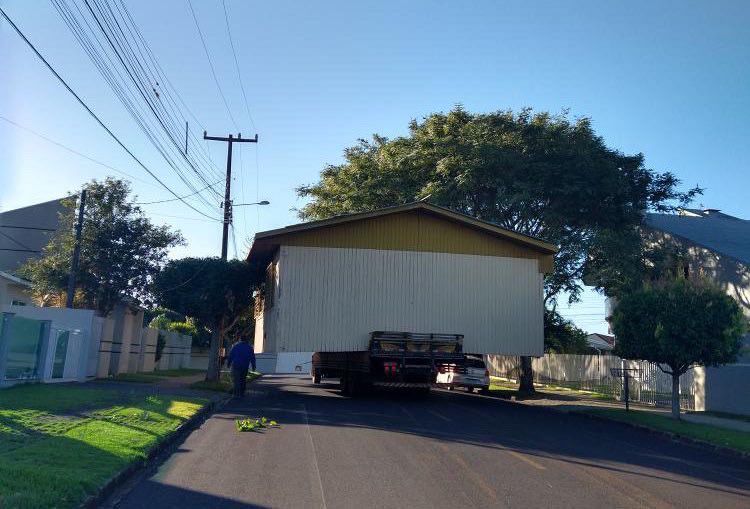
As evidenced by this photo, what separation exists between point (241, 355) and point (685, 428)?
11.7 meters

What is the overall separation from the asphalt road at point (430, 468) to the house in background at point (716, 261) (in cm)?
687

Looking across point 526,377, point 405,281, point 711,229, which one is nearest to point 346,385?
point 405,281

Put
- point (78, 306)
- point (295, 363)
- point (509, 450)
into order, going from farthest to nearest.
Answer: point (295, 363)
point (78, 306)
point (509, 450)

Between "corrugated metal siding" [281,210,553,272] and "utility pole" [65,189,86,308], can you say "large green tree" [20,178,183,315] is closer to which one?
"utility pole" [65,189,86,308]

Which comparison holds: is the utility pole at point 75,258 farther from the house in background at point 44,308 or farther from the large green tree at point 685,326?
the large green tree at point 685,326

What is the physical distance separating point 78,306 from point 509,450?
1988 cm

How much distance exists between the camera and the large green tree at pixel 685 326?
18.3 metres

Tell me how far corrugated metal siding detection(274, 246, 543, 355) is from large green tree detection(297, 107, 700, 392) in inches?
111

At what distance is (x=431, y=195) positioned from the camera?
27984 mm

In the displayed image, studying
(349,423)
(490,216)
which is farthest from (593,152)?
(349,423)

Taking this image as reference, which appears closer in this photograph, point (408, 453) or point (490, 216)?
point (408, 453)

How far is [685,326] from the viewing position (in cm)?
1838

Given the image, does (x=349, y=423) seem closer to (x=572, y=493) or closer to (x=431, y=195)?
(x=572, y=493)

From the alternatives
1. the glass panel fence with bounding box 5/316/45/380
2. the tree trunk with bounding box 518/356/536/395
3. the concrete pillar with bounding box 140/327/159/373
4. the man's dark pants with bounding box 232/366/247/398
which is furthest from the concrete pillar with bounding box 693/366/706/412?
the concrete pillar with bounding box 140/327/159/373
